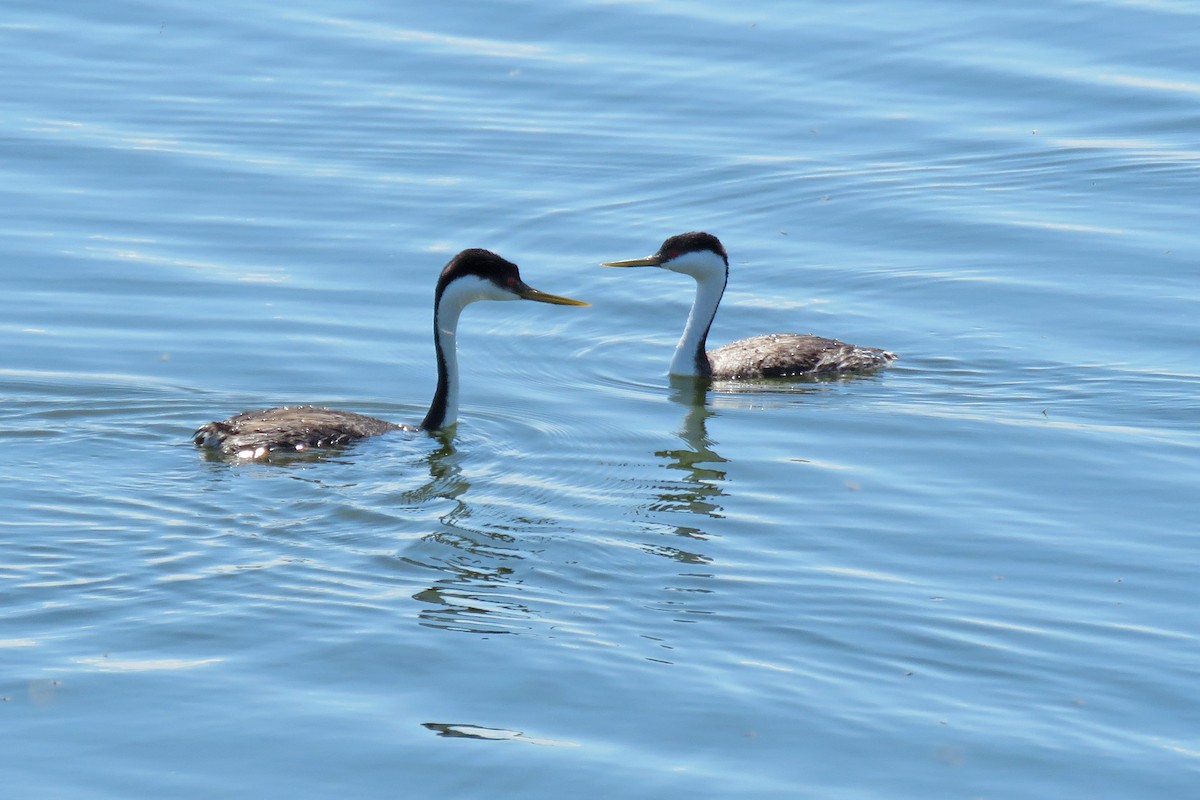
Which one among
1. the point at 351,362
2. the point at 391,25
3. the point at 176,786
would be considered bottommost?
the point at 176,786

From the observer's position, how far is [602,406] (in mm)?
14562

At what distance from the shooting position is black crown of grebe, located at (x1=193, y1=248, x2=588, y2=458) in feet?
40.8

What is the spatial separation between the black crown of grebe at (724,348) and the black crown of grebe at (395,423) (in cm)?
215

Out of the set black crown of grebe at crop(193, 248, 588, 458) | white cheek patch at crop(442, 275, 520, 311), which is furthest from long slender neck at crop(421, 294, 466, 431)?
white cheek patch at crop(442, 275, 520, 311)

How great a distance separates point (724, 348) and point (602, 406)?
1.99m

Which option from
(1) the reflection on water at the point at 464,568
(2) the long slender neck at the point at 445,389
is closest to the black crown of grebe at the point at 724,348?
(2) the long slender neck at the point at 445,389

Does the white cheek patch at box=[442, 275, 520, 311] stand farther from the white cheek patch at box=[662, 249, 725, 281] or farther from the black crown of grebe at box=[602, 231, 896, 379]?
the white cheek patch at box=[662, 249, 725, 281]

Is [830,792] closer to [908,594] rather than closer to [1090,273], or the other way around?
[908,594]

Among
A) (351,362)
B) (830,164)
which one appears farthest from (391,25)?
(351,362)

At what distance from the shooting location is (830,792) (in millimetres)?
8352

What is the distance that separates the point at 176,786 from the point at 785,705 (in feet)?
9.35

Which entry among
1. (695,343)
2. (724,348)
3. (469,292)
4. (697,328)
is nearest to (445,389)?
(469,292)

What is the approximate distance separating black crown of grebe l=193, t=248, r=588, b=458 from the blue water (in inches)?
9.0

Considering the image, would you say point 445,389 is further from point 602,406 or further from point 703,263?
point 703,263
